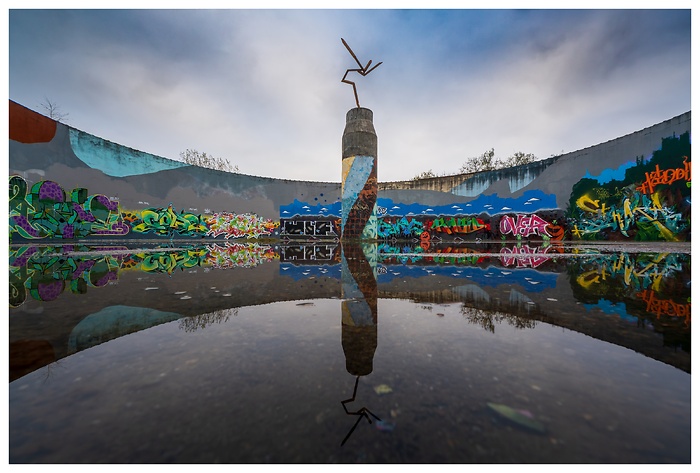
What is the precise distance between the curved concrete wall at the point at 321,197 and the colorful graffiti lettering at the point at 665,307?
1069 cm

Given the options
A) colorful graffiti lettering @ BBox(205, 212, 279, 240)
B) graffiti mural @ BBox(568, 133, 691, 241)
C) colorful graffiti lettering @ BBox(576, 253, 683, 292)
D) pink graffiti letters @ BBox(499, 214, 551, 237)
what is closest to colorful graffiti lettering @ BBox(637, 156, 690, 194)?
graffiti mural @ BBox(568, 133, 691, 241)

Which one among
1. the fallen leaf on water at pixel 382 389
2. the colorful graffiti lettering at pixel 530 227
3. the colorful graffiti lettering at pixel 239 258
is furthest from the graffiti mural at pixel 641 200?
the fallen leaf on water at pixel 382 389

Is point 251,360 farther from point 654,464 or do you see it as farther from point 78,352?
point 654,464

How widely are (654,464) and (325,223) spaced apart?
809 inches

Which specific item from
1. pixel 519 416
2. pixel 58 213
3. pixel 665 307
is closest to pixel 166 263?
pixel 519 416

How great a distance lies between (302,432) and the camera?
904 millimetres

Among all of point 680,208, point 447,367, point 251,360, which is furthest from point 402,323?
point 680,208

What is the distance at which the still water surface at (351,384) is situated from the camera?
2.82 feet

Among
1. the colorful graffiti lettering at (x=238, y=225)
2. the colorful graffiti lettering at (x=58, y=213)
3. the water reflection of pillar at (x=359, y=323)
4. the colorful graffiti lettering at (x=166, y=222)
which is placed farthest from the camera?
the colorful graffiti lettering at (x=238, y=225)

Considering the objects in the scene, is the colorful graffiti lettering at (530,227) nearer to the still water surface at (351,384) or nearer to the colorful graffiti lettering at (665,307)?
the colorful graffiti lettering at (665,307)

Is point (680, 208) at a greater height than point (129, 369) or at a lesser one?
greater

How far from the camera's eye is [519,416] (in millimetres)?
1009

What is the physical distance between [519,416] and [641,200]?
16.5 metres

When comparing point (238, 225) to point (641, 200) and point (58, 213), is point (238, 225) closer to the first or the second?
point (58, 213)
